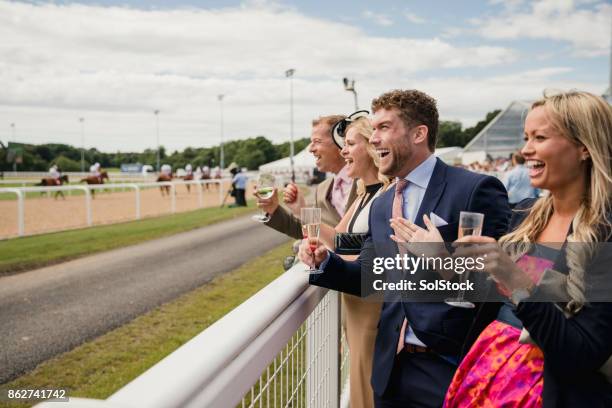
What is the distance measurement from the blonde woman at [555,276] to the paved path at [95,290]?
4.49 m

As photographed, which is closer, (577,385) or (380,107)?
(577,385)

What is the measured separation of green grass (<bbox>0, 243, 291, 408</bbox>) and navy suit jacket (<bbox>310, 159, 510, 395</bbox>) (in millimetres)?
2664

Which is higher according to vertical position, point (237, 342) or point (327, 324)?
point (237, 342)

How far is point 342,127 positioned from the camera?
11.5 feet

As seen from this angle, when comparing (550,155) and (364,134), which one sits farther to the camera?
(364,134)

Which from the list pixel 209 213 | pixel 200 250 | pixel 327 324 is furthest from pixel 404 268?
pixel 209 213

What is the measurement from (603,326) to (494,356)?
325 millimetres

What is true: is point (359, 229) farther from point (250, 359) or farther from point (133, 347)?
point (133, 347)

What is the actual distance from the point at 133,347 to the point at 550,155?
186 inches

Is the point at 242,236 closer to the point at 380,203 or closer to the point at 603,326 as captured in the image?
the point at 380,203

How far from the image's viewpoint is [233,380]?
1.17 metres

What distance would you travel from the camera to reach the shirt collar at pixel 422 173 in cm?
240

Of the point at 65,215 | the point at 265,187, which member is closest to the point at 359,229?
the point at 265,187

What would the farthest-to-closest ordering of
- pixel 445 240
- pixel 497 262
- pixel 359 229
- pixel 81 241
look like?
pixel 81 241 → pixel 359 229 → pixel 445 240 → pixel 497 262
